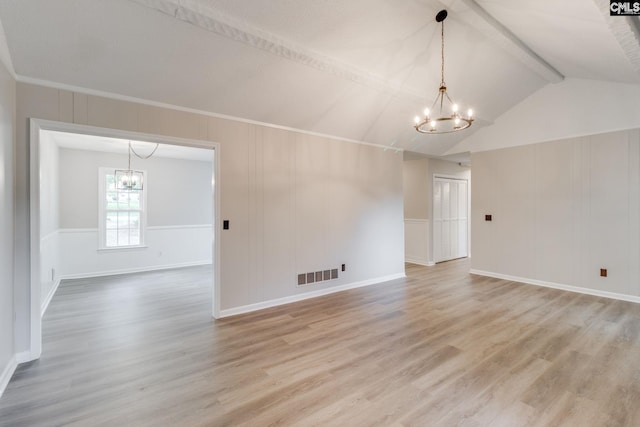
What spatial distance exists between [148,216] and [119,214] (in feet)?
1.80

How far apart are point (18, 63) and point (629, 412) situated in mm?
5329

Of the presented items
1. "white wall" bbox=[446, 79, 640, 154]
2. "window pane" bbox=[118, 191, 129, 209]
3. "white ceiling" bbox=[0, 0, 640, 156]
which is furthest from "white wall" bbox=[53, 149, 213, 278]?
"white wall" bbox=[446, 79, 640, 154]

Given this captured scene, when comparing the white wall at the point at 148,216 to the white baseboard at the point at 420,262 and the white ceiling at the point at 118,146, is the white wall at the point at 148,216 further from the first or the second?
the white baseboard at the point at 420,262

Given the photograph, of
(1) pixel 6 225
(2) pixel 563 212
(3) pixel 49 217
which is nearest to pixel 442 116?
(2) pixel 563 212

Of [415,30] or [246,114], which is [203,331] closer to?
[246,114]

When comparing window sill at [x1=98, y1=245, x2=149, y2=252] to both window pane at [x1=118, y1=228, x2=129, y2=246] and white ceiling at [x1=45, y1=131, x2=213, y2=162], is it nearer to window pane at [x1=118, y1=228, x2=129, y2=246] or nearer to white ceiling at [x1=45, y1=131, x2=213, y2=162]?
window pane at [x1=118, y1=228, x2=129, y2=246]

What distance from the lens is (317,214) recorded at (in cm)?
459

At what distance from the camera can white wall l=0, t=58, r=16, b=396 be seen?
7.51 ft

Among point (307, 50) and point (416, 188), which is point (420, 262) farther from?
point (307, 50)

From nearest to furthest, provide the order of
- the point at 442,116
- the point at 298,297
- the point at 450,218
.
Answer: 1. the point at 298,297
2. the point at 442,116
3. the point at 450,218

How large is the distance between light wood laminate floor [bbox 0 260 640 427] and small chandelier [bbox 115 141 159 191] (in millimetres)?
2648

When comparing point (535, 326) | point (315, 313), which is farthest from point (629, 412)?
point (315, 313)

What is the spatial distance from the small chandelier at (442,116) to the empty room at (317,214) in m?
0.04

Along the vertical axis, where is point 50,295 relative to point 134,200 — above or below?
below
